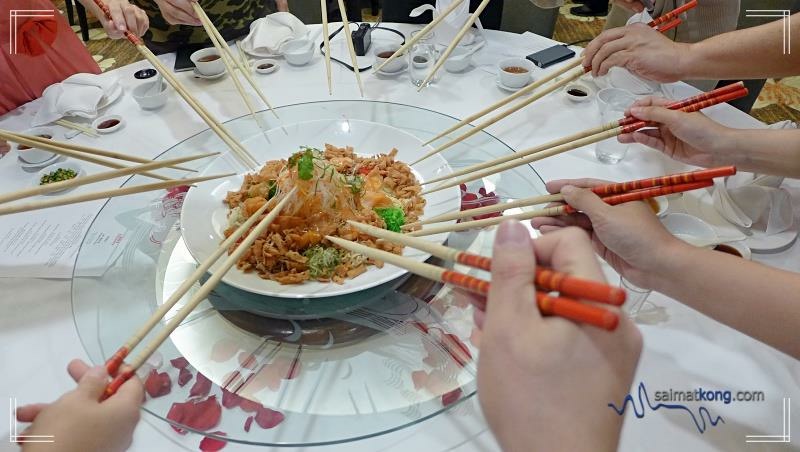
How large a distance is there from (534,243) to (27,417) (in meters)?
1.20

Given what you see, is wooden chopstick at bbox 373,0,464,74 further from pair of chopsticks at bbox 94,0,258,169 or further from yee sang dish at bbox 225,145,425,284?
pair of chopsticks at bbox 94,0,258,169

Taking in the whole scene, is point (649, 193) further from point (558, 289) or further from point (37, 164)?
point (37, 164)

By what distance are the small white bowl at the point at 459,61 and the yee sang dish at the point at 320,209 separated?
1091mm

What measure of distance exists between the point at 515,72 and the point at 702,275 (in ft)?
5.93

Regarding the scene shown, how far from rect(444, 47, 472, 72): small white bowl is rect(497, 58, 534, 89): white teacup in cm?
21

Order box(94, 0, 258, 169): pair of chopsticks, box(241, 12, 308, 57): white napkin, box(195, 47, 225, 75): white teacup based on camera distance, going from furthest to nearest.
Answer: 1. box(241, 12, 308, 57): white napkin
2. box(195, 47, 225, 75): white teacup
3. box(94, 0, 258, 169): pair of chopsticks

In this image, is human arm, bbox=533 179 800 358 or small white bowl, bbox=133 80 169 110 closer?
human arm, bbox=533 179 800 358

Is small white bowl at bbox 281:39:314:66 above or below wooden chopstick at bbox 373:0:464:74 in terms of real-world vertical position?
below

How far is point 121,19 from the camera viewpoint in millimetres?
2334

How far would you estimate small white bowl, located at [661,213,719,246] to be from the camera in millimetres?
1610

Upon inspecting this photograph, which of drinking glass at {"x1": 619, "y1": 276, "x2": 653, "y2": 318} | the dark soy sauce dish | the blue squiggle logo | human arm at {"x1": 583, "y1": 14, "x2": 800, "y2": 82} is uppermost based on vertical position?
human arm at {"x1": 583, "y1": 14, "x2": 800, "y2": 82}

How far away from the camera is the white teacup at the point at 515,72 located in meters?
2.59

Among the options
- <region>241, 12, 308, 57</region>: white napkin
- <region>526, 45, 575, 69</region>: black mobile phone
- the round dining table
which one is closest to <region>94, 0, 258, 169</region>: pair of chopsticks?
the round dining table

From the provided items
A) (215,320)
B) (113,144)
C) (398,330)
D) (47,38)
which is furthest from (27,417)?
(47,38)
